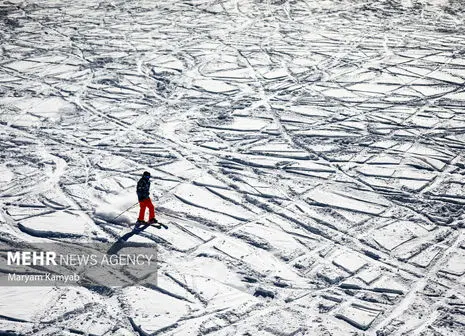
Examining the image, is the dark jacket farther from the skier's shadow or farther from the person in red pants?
the skier's shadow

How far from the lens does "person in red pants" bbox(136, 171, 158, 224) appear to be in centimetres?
786

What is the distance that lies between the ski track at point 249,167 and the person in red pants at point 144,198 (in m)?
0.25

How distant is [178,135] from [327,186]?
3572 mm

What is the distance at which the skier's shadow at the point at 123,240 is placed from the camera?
24.6 ft

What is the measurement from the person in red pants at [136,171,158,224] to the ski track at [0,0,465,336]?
248 millimetres

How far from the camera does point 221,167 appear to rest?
9.87 m

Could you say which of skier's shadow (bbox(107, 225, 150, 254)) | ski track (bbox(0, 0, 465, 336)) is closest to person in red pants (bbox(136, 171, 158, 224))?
skier's shadow (bbox(107, 225, 150, 254))

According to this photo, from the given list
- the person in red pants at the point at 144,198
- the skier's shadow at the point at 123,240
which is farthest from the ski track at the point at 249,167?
the person in red pants at the point at 144,198

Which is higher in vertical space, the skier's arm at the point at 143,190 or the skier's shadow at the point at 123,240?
the skier's arm at the point at 143,190

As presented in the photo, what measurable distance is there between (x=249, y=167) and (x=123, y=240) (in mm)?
3167

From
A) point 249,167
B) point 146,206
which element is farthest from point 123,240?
point 249,167

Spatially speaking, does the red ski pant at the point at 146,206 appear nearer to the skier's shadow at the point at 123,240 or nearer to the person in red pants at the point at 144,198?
the person in red pants at the point at 144,198

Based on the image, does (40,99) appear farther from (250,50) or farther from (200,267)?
(200,267)

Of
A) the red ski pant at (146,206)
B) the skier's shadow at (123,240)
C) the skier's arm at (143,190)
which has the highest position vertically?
the skier's arm at (143,190)
